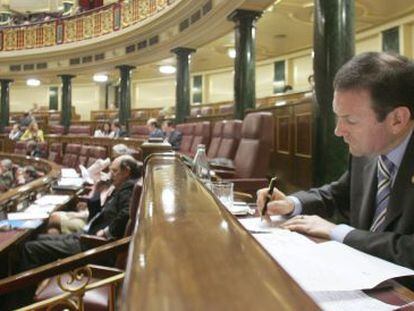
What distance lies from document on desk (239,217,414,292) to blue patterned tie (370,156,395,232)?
251 millimetres

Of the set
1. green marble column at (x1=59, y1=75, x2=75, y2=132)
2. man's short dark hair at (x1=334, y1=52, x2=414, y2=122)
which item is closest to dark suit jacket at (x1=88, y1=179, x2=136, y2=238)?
man's short dark hair at (x1=334, y1=52, x2=414, y2=122)

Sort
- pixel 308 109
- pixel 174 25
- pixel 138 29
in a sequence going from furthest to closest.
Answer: pixel 138 29 < pixel 174 25 < pixel 308 109

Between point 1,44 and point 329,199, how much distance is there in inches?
594

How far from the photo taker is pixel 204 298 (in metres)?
0.39

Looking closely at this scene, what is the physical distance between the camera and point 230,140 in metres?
4.70

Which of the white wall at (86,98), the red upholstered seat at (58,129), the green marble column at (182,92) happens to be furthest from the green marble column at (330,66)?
the white wall at (86,98)

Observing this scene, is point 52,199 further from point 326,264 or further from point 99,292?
point 326,264

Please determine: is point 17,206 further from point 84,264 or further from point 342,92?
point 342,92

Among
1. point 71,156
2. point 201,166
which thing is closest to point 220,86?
point 71,156

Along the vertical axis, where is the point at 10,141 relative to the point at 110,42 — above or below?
below

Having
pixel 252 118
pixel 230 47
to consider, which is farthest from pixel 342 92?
pixel 230 47

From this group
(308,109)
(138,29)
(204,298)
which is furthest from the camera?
(138,29)

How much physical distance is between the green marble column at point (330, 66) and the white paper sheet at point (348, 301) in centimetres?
247

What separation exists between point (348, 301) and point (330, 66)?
2630 mm
